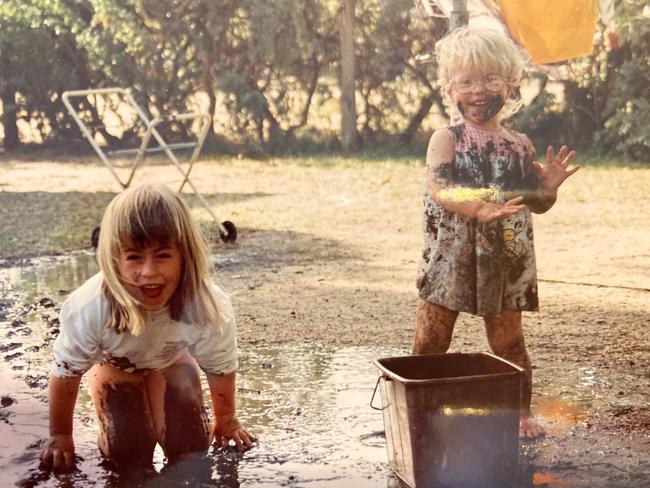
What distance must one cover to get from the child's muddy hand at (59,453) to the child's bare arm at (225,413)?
414mm

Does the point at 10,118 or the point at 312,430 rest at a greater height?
the point at 10,118

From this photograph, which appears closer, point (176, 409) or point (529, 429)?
point (176, 409)

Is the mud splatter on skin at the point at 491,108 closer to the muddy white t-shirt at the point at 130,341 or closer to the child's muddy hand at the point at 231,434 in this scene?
the muddy white t-shirt at the point at 130,341

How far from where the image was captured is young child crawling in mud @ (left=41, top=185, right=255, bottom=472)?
325 cm

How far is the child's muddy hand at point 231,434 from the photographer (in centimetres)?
354

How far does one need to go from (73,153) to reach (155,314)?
10322 mm

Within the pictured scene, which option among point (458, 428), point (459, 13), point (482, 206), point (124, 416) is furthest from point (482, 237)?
point (459, 13)

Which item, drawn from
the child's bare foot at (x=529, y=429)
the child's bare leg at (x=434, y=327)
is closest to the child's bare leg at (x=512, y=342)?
the child's bare foot at (x=529, y=429)

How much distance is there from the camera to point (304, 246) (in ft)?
24.8

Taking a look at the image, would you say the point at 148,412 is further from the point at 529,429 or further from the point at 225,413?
the point at 529,429

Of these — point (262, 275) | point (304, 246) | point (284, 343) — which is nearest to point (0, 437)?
point (284, 343)

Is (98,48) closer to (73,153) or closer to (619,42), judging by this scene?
(73,153)

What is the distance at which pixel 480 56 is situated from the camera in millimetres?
3727

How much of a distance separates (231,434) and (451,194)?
94 cm
